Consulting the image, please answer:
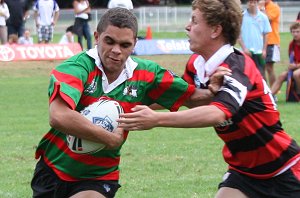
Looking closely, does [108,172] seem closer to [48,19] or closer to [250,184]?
[250,184]

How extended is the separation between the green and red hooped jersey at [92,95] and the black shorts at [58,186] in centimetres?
3

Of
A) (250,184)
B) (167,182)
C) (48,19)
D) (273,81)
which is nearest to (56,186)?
(250,184)

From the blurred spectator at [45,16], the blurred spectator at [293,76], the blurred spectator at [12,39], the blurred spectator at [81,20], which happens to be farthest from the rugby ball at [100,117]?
the blurred spectator at [45,16]

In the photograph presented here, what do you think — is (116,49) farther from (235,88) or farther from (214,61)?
(235,88)

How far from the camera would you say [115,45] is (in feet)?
16.3

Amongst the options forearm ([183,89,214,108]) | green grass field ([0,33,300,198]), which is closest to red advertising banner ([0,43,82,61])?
green grass field ([0,33,300,198])

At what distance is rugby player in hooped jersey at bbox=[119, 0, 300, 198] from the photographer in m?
4.64

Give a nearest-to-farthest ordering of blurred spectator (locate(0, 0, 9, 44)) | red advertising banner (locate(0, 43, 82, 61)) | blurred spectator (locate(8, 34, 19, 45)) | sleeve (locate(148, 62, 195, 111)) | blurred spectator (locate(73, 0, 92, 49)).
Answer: sleeve (locate(148, 62, 195, 111)), red advertising banner (locate(0, 43, 82, 61)), blurred spectator (locate(0, 0, 9, 44)), blurred spectator (locate(8, 34, 19, 45)), blurred spectator (locate(73, 0, 92, 49))

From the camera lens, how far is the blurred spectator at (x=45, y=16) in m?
22.5

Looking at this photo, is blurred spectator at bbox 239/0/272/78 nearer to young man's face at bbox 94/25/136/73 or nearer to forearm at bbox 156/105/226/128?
young man's face at bbox 94/25/136/73

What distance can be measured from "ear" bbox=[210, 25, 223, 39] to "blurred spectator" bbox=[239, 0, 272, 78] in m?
9.83

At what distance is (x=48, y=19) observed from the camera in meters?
22.6

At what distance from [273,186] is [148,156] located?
14.3ft

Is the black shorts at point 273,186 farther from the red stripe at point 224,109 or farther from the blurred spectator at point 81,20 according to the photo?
the blurred spectator at point 81,20
